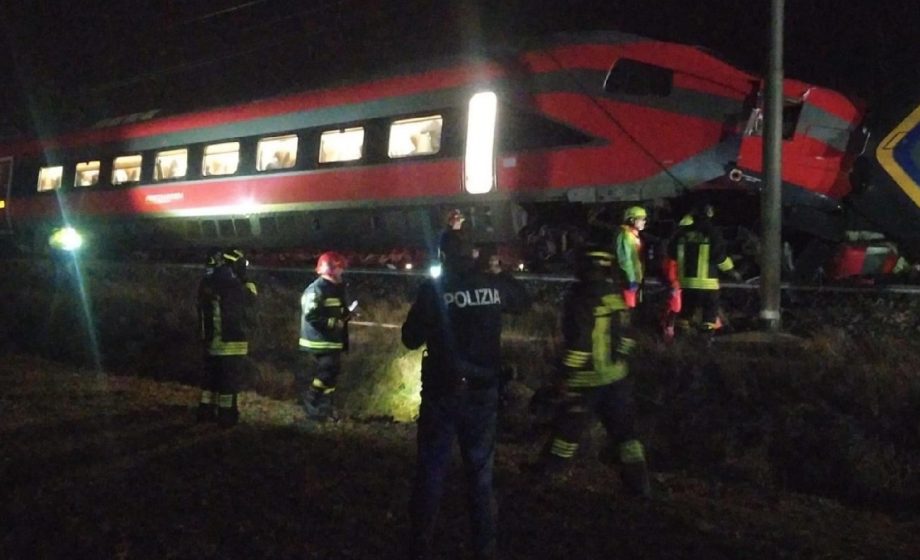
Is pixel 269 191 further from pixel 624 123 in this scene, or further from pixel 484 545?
pixel 484 545

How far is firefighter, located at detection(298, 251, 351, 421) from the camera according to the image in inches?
319

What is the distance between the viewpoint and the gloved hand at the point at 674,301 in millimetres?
9602

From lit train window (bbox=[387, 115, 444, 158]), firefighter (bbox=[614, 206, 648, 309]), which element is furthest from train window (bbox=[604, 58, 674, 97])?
firefighter (bbox=[614, 206, 648, 309])

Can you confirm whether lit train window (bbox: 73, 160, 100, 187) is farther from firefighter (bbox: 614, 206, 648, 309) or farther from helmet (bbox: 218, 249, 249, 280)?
firefighter (bbox: 614, 206, 648, 309)

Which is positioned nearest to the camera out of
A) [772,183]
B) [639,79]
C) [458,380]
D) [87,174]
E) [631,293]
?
[458,380]

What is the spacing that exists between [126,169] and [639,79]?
11.9 metres

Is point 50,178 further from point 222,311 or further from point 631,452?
point 631,452

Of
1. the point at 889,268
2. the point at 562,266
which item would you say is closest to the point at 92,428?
the point at 562,266

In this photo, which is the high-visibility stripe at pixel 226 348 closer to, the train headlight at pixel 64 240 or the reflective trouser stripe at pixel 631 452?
the reflective trouser stripe at pixel 631 452

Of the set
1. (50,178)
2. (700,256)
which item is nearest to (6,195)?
(50,178)

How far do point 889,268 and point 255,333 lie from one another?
302 inches

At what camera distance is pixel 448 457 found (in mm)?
4707

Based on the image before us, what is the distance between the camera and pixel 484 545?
4613mm

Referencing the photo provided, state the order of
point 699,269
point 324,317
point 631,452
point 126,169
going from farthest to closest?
1. point 126,169
2. point 699,269
3. point 324,317
4. point 631,452
